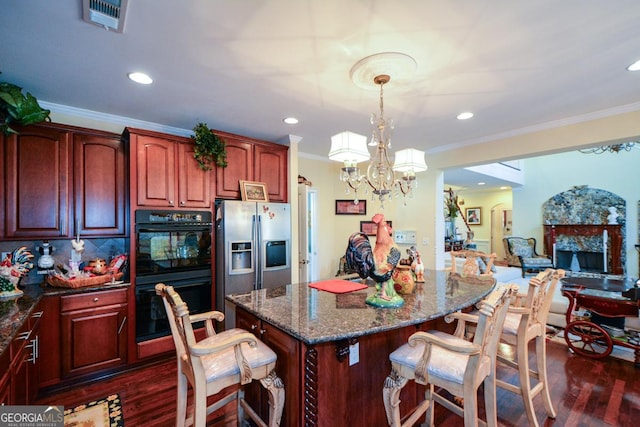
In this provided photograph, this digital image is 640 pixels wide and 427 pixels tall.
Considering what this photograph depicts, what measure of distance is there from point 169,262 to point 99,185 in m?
0.98

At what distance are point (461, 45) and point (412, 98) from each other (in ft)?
2.57

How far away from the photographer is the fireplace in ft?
23.4

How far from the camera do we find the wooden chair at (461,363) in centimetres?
132

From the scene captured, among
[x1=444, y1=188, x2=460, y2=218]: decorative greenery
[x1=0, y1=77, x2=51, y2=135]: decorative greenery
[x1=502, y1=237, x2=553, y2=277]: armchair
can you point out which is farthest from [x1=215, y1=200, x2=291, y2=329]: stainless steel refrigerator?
[x1=502, y1=237, x2=553, y2=277]: armchair

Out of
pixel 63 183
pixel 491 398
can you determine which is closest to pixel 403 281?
pixel 491 398

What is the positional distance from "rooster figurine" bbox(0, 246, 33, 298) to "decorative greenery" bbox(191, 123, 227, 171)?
1.63 metres

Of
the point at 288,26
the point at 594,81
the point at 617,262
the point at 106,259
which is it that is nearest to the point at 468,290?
the point at 594,81

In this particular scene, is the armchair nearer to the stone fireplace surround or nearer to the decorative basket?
the stone fireplace surround

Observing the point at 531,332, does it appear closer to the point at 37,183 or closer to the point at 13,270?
the point at 13,270

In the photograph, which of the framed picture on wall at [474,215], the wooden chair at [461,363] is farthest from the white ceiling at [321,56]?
the framed picture on wall at [474,215]

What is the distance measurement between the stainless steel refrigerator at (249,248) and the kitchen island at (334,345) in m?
1.06

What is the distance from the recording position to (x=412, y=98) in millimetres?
2535

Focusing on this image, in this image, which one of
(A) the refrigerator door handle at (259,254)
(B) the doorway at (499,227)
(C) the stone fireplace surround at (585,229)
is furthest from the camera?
(B) the doorway at (499,227)

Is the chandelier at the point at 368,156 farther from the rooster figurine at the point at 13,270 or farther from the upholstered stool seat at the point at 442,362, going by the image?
the rooster figurine at the point at 13,270
